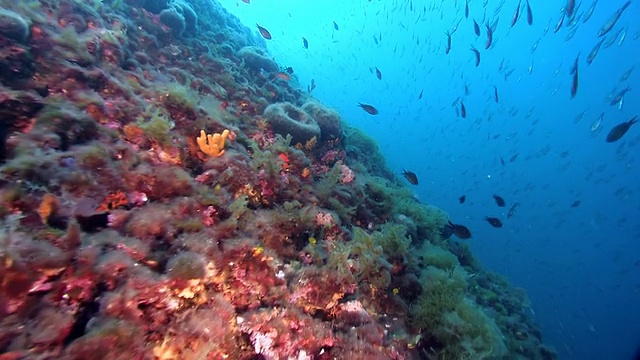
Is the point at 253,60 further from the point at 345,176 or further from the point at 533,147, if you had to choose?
the point at 533,147

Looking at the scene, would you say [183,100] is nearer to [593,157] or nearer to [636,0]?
[636,0]

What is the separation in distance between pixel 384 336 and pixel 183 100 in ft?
15.8

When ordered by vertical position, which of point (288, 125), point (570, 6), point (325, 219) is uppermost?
point (570, 6)

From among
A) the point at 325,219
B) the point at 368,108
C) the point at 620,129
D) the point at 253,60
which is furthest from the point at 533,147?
the point at 325,219

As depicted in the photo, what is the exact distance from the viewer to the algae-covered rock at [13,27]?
3.97 m

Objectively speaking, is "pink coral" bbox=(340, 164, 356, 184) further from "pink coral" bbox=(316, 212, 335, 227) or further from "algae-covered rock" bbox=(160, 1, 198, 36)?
"algae-covered rock" bbox=(160, 1, 198, 36)

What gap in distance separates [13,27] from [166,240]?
378 centimetres

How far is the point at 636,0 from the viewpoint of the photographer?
5488cm

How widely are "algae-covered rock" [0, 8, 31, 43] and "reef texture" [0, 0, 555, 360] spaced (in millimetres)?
13

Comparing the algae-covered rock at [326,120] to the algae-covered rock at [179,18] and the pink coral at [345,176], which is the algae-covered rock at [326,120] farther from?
the algae-covered rock at [179,18]

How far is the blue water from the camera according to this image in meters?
43.2

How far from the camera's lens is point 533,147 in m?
103

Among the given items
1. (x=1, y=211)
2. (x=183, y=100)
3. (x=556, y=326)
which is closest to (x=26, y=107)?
(x=1, y=211)

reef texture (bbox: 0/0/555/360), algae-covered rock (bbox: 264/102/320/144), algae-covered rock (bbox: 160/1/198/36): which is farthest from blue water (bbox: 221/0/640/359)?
reef texture (bbox: 0/0/555/360)
